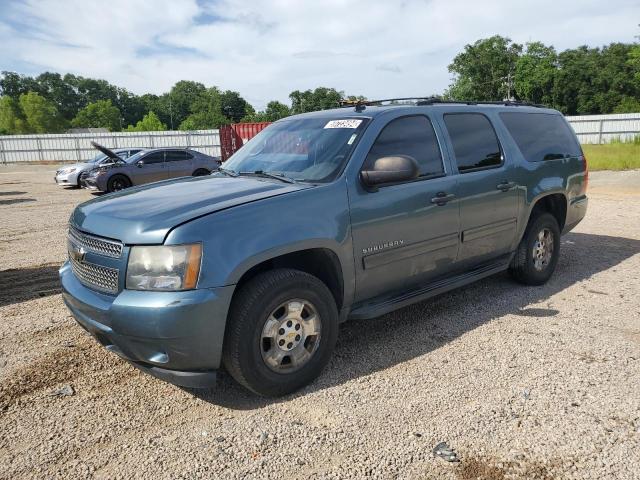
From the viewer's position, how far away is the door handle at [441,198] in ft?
13.0

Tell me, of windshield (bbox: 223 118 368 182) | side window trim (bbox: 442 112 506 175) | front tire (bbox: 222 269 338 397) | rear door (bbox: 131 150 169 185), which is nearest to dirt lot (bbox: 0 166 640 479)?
front tire (bbox: 222 269 338 397)

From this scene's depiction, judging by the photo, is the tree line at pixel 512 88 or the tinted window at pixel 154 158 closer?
the tinted window at pixel 154 158

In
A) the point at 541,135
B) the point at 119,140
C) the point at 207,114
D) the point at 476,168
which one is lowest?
the point at 476,168

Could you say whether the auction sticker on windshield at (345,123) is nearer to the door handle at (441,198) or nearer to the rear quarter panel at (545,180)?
the door handle at (441,198)

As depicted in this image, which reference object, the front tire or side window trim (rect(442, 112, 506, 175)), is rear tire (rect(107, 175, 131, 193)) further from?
the front tire

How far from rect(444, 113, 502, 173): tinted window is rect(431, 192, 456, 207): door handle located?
34 cm

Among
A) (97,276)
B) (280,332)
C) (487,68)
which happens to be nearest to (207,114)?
(487,68)

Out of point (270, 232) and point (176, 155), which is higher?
point (176, 155)

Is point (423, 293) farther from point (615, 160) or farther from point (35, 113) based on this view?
point (35, 113)

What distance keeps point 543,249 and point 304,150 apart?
3015 mm

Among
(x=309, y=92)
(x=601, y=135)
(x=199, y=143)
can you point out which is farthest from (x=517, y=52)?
(x=199, y=143)

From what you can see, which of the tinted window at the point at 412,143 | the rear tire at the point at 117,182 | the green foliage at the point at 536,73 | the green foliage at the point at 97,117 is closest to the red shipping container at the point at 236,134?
the rear tire at the point at 117,182

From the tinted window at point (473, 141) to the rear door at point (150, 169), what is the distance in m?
12.5

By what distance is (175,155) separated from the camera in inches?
637
